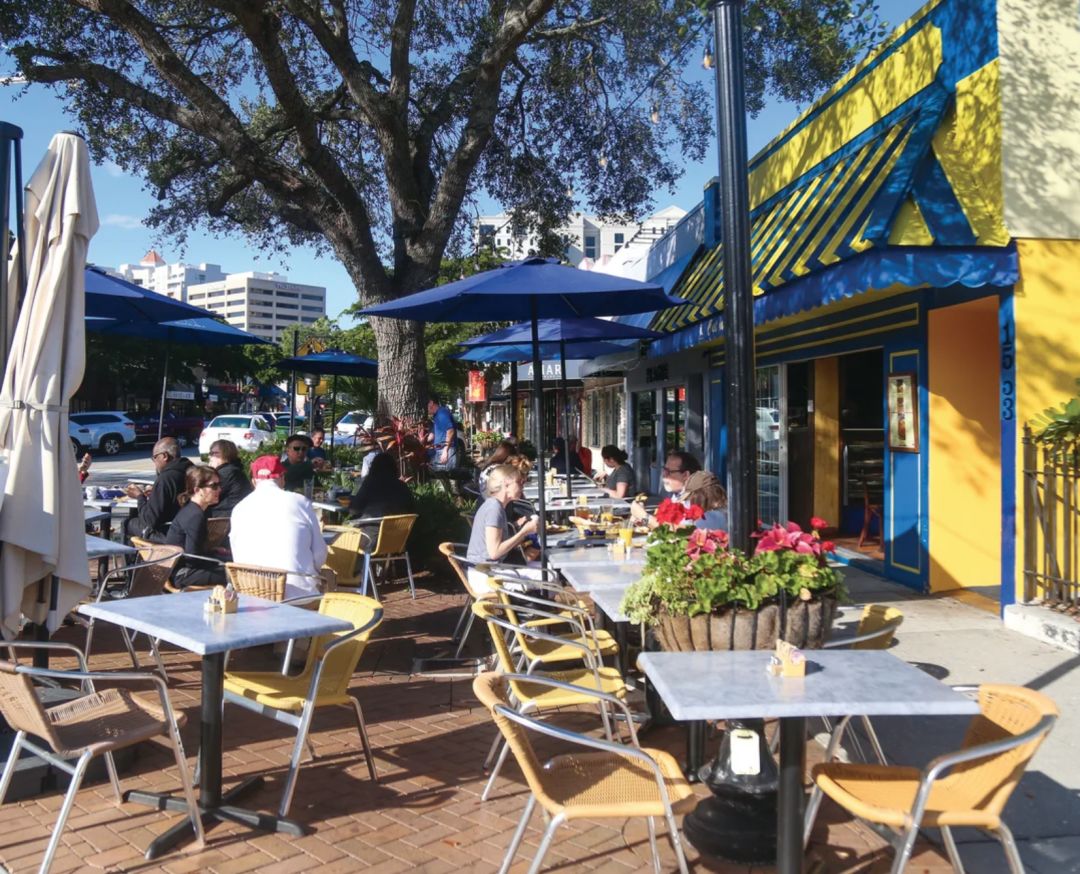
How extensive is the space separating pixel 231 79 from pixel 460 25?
12.9ft

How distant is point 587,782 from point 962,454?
20.4ft

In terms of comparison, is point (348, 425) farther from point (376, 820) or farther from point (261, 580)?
point (376, 820)

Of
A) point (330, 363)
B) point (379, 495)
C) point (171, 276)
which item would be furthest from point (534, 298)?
point (171, 276)

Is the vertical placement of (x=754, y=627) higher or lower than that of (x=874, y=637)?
higher

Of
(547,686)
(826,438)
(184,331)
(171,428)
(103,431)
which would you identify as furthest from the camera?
(171,428)

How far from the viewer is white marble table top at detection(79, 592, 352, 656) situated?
3682 millimetres

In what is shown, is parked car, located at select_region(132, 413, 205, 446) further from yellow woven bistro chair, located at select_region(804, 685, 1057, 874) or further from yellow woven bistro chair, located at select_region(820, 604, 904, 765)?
yellow woven bistro chair, located at select_region(804, 685, 1057, 874)

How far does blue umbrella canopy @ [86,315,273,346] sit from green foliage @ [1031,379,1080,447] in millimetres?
7629

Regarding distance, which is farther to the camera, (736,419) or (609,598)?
(609,598)

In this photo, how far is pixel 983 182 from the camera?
7535 mm

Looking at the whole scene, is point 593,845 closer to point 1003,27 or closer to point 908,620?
point 908,620

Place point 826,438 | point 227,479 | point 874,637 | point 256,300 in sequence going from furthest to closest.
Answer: point 256,300, point 826,438, point 227,479, point 874,637

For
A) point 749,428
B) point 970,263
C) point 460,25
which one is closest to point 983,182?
point 970,263

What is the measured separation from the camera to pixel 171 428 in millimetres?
41469
